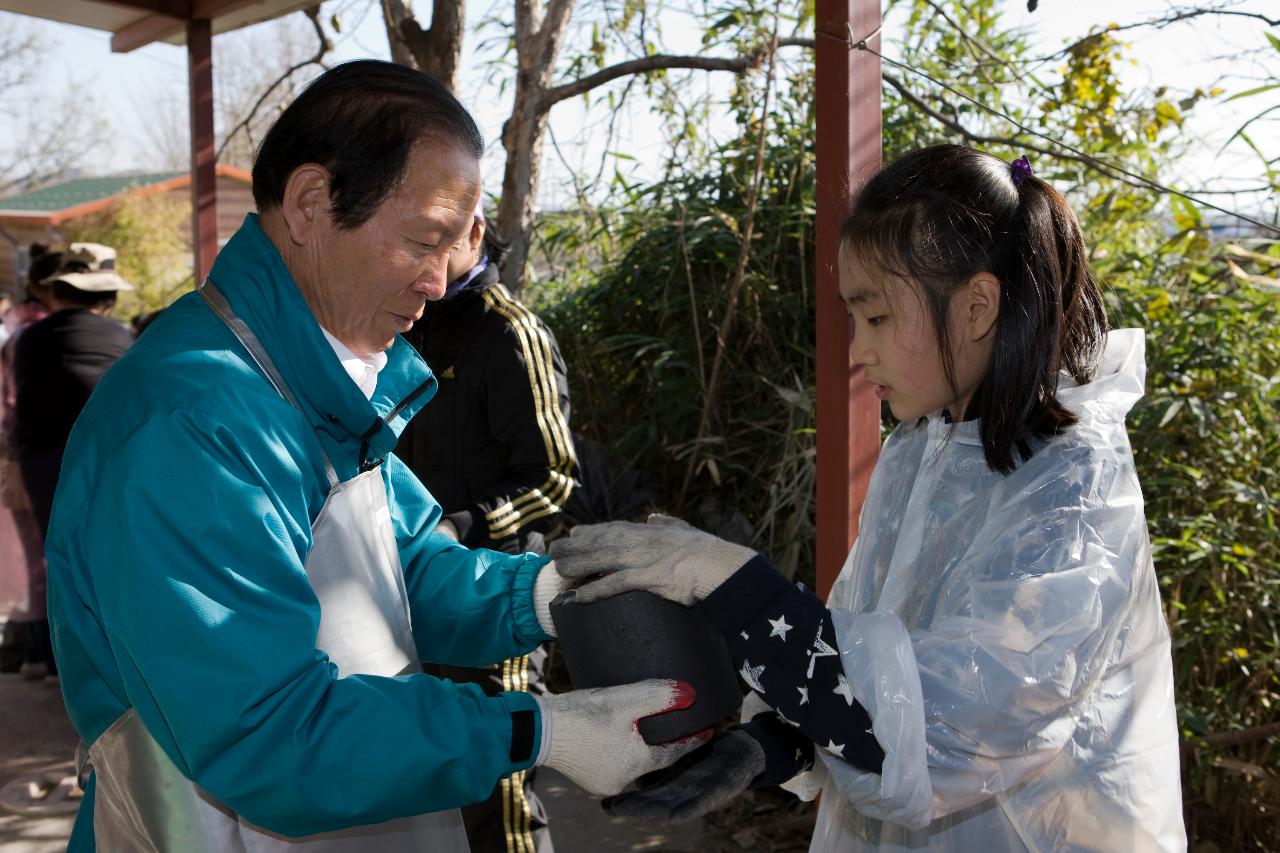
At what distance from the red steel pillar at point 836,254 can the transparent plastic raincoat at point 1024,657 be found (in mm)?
747

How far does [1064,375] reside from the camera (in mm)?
1658

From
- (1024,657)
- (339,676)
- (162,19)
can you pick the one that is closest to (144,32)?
(162,19)

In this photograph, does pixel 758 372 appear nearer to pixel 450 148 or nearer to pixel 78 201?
pixel 450 148

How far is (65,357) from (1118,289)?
14.1 feet

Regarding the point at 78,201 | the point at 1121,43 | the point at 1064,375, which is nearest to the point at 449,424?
the point at 1064,375

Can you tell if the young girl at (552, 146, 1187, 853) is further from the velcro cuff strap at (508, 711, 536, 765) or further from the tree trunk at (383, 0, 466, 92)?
the tree trunk at (383, 0, 466, 92)

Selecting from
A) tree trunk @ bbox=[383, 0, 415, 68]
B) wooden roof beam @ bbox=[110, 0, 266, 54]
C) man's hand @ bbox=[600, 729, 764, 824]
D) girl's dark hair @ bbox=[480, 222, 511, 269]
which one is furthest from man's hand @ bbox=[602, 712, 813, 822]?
wooden roof beam @ bbox=[110, 0, 266, 54]

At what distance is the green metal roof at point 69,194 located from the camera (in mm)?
34594

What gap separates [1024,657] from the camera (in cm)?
140

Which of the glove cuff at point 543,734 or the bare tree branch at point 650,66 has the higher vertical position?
the bare tree branch at point 650,66

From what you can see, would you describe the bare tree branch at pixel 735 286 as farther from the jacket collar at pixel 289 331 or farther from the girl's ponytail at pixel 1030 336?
the jacket collar at pixel 289 331

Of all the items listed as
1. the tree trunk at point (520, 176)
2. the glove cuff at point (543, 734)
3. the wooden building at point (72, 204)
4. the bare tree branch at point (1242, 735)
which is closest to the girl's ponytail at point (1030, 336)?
the glove cuff at point (543, 734)

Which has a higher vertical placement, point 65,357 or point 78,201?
point 78,201

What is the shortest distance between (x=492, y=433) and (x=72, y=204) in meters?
36.7
